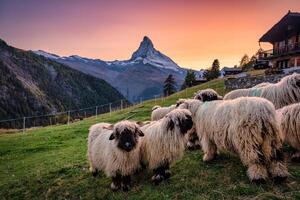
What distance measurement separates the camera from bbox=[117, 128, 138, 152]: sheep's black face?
359 inches

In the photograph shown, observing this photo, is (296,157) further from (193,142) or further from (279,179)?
(193,142)

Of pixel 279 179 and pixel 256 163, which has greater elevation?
pixel 256 163

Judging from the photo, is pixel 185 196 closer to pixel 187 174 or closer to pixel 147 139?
pixel 187 174

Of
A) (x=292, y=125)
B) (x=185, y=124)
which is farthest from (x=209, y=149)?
(x=292, y=125)

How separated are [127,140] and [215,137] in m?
2.39

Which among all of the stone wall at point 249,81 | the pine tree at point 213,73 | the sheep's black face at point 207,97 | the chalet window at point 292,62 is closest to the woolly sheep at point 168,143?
the sheep's black face at point 207,97

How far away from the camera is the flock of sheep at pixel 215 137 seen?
25.7 feet

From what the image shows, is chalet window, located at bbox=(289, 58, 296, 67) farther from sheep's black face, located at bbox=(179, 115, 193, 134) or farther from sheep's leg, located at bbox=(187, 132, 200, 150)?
sheep's black face, located at bbox=(179, 115, 193, 134)

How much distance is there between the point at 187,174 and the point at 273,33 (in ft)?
165

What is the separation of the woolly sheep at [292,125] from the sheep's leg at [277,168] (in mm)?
1040

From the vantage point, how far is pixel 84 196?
33.0 feet

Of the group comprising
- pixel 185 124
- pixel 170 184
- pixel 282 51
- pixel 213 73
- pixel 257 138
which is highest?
pixel 282 51

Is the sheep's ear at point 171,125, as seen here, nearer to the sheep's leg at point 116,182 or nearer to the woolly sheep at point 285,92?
the sheep's leg at point 116,182

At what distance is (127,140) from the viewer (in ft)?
30.2
